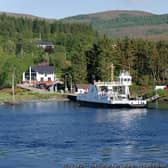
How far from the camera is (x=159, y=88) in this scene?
7500cm

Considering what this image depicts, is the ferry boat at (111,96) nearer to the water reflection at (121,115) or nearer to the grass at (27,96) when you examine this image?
the water reflection at (121,115)

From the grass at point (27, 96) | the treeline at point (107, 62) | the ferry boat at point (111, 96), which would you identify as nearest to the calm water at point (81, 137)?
the ferry boat at point (111, 96)

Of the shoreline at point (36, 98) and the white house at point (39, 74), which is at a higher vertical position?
the white house at point (39, 74)

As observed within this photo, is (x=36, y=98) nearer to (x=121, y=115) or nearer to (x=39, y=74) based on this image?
(x=39, y=74)

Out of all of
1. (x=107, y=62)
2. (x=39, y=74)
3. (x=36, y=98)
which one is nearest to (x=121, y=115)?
(x=36, y=98)

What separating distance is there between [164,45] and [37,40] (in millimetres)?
42398

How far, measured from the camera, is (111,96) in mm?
66812

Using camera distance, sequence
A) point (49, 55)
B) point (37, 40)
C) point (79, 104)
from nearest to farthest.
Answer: point (79, 104), point (49, 55), point (37, 40)

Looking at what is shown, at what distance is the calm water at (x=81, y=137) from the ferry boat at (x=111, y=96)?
2485 mm

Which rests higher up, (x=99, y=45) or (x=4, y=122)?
(x=99, y=45)

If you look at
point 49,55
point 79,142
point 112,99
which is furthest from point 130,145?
point 49,55

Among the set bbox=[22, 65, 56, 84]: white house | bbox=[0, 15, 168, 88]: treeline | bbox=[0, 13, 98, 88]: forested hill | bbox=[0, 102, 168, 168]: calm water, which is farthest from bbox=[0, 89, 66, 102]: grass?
bbox=[0, 102, 168, 168]: calm water

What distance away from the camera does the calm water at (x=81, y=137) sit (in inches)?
1264

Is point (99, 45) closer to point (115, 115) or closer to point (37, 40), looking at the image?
point (115, 115)
